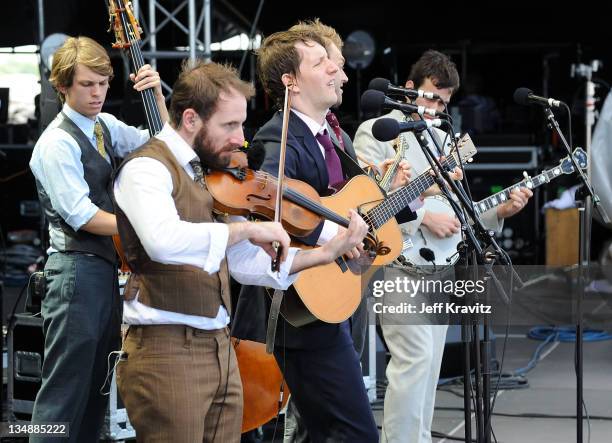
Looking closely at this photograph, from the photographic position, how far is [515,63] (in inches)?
632

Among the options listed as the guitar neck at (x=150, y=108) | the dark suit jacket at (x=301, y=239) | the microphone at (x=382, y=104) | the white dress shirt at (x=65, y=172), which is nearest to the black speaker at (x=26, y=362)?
the white dress shirt at (x=65, y=172)

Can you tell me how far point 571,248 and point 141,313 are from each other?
8.51 metres

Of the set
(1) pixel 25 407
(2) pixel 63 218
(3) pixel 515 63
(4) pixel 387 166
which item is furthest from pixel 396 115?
(3) pixel 515 63

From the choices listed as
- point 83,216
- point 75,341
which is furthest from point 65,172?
point 75,341

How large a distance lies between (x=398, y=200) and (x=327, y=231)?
49 centimetres

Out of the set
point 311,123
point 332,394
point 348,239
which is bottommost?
point 332,394

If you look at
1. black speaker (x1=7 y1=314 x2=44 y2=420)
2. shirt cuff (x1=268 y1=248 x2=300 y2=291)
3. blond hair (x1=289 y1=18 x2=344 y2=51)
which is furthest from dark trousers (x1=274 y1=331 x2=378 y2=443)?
black speaker (x1=7 y1=314 x2=44 y2=420)

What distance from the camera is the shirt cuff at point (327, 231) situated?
3.89m

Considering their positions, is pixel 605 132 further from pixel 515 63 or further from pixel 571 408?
pixel 515 63

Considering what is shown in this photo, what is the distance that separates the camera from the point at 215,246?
2984mm

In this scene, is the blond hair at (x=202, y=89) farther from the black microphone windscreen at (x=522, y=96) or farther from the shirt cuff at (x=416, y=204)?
the black microphone windscreen at (x=522, y=96)

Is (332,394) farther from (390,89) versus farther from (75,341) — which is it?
(390,89)

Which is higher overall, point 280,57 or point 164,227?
point 280,57

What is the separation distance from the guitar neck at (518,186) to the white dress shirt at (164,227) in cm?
203
